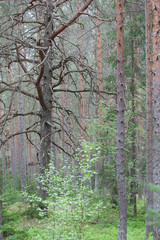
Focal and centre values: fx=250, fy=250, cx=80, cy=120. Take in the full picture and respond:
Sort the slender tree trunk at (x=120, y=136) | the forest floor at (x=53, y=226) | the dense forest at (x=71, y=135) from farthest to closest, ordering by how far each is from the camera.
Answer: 1. the slender tree trunk at (x=120, y=136)
2. the forest floor at (x=53, y=226)
3. the dense forest at (x=71, y=135)

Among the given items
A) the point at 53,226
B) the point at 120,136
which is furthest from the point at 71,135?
the point at 53,226

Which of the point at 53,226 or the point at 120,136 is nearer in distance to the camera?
the point at 53,226

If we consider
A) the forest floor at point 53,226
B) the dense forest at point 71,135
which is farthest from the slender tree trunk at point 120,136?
the forest floor at point 53,226

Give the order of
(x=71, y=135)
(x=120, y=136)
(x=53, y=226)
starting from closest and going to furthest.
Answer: (x=53, y=226) < (x=71, y=135) < (x=120, y=136)

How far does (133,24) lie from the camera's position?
424 inches

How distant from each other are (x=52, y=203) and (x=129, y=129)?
22.6ft

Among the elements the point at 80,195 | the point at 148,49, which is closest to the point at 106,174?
the point at 148,49

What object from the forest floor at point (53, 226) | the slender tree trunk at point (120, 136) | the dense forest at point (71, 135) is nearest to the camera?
the dense forest at point (71, 135)

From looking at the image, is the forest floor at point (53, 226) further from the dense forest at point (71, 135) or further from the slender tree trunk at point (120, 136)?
the slender tree trunk at point (120, 136)

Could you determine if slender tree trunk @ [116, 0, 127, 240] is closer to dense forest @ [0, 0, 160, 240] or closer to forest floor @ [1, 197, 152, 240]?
dense forest @ [0, 0, 160, 240]

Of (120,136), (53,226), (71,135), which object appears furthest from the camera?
(120,136)

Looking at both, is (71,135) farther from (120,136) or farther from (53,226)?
(53,226)

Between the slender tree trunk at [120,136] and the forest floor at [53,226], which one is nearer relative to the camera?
the forest floor at [53,226]

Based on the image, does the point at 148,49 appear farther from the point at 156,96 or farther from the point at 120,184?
the point at 120,184
